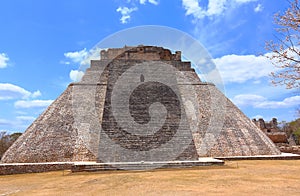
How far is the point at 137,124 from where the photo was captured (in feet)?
35.5

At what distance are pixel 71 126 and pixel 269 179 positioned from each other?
905 centimetres

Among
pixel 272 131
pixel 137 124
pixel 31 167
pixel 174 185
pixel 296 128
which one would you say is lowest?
pixel 174 185

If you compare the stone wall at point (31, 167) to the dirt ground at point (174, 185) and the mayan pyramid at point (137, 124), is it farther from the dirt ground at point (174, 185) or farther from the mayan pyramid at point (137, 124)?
the dirt ground at point (174, 185)

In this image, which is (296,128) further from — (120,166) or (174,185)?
(174,185)

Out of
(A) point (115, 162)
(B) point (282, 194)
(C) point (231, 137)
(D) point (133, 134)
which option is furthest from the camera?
(C) point (231, 137)

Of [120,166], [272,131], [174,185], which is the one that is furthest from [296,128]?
[174,185]

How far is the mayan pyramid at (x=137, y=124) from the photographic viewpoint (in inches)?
405

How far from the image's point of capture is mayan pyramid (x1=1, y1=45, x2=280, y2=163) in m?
10.3

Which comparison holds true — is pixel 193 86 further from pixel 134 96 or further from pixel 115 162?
pixel 115 162

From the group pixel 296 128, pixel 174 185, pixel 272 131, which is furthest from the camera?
pixel 296 128

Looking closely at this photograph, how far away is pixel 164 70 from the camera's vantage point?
1529 cm

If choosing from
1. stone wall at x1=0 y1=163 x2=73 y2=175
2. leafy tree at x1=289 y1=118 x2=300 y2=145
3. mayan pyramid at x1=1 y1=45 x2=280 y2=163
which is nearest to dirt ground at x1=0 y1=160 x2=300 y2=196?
mayan pyramid at x1=1 y1=45 x2=280 y2=163

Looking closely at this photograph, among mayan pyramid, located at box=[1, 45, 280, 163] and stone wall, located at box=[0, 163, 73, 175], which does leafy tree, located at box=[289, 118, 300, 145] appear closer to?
mayan pyramid, located at box=[1, 45, 280, 163]

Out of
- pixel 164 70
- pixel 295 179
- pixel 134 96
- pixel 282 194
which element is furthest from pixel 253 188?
pixel 164 70
